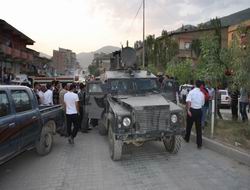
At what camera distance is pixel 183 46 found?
5181cm

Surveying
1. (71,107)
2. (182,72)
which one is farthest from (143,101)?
(182,72)

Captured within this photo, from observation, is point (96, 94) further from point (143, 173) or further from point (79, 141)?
point (143, 173)

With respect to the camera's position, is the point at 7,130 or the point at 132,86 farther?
the point at 132,86

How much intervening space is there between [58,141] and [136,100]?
3369 millimetres

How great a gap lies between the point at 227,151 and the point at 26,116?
4986 millimetres

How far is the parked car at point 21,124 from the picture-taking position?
5621 millimetres

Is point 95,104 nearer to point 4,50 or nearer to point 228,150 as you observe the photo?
point 228,150

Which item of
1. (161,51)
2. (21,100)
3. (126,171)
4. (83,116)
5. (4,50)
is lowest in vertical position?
(126,171)

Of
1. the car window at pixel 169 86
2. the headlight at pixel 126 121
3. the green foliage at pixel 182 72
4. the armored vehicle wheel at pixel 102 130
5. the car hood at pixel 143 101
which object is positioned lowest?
the armored vehicle wheel at pixel 102 130

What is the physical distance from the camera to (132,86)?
8961 millimetres

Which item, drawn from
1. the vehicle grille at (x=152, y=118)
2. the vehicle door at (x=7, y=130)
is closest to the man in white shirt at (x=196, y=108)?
the vehicle grille at (x=152, y=118)

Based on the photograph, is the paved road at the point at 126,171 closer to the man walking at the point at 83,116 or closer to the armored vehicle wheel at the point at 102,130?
the armored vehicle wheel at the point at 102,130

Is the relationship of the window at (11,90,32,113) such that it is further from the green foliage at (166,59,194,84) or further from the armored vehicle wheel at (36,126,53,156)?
the green foliage at (166,59,194,84)

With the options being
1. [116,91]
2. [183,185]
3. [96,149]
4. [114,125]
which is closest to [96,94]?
[116,91]
